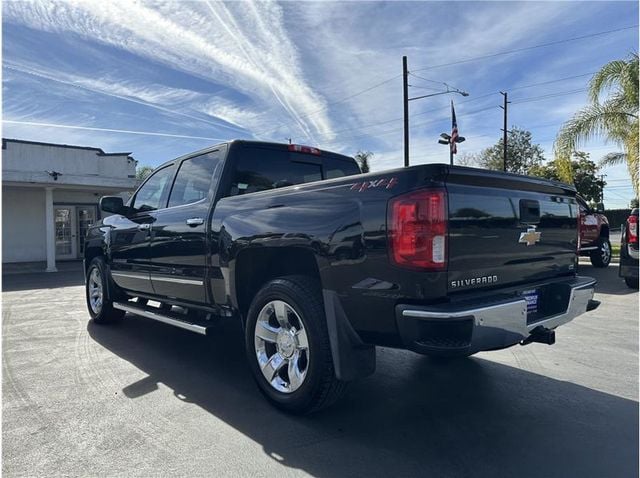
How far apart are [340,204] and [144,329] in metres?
4.36

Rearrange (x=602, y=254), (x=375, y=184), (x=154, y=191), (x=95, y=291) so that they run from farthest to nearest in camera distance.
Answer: (x=602, y=254), (x=95, y=291), (x=154, y=191), (x=375, y=184)

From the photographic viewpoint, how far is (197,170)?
471cm

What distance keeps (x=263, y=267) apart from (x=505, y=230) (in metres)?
1.86

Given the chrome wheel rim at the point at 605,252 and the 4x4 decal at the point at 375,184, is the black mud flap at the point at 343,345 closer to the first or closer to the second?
the 4x4 decal at the point at 375,184

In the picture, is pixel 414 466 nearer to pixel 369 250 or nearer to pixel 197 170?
pixel 369 250

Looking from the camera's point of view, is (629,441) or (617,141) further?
(617,141)

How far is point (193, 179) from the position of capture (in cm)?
474

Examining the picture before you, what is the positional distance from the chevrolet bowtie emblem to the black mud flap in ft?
4.35

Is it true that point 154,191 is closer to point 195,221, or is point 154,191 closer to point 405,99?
point 195,221

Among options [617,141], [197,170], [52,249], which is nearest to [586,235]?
[617,141]

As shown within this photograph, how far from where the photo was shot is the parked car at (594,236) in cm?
1113

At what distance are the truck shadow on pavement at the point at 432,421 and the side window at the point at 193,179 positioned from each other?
51.2 inches

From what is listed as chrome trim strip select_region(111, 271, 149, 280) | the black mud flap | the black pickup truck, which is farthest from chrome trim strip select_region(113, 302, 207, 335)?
the black mud flap

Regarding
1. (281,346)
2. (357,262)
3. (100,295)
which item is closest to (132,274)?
(100,295)
